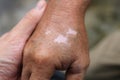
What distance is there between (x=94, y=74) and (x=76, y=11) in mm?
798

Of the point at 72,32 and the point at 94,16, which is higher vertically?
the point at 72,32

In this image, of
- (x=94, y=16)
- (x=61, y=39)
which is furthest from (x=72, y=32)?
(x=94, y=16)

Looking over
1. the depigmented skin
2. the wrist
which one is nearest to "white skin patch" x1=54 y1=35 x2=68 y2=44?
the depigmented skin

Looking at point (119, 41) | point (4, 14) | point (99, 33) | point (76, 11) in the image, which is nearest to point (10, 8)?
point (4, 14)

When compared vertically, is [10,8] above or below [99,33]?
above

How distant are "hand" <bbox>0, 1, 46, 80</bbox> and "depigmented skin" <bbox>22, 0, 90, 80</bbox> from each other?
0.07 m

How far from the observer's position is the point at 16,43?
3.54ft

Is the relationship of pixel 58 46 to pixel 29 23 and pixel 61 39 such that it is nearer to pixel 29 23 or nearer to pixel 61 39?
pixel 61 39

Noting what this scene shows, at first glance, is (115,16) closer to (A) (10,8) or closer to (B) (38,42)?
(A) (10,8)

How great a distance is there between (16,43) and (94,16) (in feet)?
4.26

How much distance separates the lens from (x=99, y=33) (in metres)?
2.19

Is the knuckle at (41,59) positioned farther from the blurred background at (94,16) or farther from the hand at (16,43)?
the blurred background at (94,16)

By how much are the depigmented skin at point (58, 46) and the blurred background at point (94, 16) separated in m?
0.98

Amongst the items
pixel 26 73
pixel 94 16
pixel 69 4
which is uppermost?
pixel 69 4
